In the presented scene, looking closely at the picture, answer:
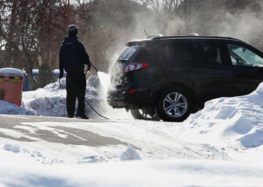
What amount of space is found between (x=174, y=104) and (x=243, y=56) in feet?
5.50

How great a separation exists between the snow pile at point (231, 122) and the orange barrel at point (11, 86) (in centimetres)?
622

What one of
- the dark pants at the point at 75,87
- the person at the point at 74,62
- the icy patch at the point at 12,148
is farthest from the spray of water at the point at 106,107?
the icy patch at the point at 12,148

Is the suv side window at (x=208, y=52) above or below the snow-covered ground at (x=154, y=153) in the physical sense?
above

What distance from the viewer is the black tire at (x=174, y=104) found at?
12891mm

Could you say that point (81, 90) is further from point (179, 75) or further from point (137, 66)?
point (179, 75)

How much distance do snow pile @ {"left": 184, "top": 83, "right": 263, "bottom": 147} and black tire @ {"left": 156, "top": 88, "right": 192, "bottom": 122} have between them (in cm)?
193

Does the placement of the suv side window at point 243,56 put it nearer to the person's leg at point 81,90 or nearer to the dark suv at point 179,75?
the dark suv at point 179,75

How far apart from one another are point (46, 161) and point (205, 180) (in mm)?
1904

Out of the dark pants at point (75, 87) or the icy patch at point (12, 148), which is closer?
the icy patch at point (12, 148)

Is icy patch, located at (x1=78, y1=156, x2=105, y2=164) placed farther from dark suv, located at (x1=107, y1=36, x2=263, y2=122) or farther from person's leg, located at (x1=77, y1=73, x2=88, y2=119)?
person's leg, located at (x1=77, y1=73, x2=88, y2=119)

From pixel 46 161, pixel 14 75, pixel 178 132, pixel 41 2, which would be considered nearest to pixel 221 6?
pixel 41 2

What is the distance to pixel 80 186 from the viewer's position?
5.43 meters

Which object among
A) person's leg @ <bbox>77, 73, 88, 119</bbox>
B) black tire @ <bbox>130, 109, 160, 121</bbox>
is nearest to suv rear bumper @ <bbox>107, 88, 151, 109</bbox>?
person's leg @ <bbox>77, 73, 88, 119</bbox>

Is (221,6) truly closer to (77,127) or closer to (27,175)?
(77,127)
